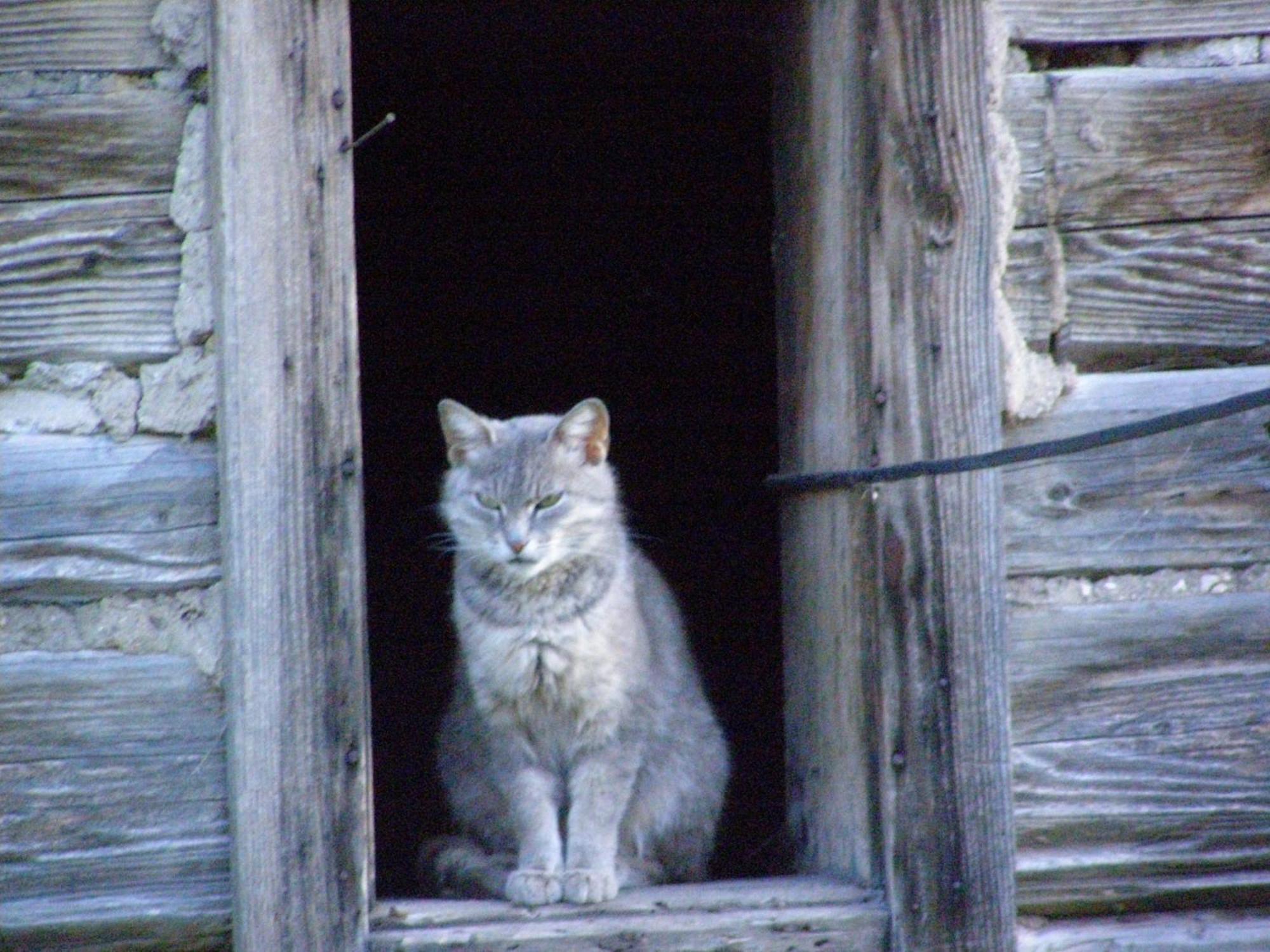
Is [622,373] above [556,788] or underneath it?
above

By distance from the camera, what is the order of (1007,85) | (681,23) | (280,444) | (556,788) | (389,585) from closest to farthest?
(280,444) → (1007,85) → (556,788) → (681,23) → (389,585)

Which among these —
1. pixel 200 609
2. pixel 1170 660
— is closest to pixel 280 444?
pixel 200 609

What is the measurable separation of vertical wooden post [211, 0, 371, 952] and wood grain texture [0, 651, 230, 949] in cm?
10

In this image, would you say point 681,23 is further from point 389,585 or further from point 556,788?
point 389,585

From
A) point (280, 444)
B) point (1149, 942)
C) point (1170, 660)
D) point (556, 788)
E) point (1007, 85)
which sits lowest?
point (1149, 942)

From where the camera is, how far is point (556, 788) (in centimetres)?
353

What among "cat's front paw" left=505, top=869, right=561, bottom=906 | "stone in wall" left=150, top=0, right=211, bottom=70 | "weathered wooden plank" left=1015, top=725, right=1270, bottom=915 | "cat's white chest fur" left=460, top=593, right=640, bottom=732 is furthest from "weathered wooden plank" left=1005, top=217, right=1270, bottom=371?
"stone in wall" left=150, top=0, right=211, bottom=70

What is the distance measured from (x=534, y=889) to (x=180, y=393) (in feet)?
3.79

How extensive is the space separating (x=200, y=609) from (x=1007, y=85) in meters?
1.75

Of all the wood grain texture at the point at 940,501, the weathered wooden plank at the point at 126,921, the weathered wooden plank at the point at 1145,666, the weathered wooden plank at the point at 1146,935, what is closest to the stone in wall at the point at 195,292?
the weathered wooden plank at the point at 126,921

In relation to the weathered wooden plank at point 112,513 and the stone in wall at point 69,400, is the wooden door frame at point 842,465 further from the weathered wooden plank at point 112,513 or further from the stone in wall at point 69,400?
the stone in wall at point 69,400

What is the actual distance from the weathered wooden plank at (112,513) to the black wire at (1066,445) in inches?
46.8

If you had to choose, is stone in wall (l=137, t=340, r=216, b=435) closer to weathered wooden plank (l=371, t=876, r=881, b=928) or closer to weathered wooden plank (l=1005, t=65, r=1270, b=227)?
weathered wooden plank (l=371, t=876, r=881, b=928)

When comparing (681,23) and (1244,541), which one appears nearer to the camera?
(1244,541)
